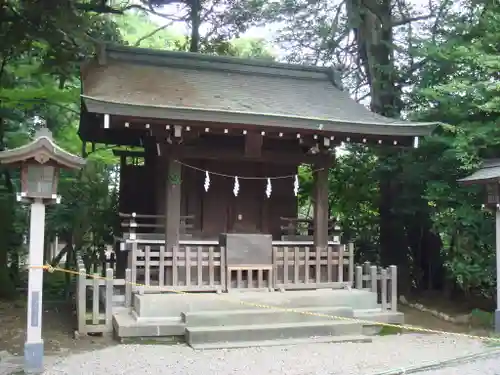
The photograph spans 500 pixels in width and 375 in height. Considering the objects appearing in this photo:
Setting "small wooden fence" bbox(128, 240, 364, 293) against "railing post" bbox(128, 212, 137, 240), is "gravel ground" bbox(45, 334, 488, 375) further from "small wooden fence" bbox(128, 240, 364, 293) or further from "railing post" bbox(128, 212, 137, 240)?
"railing post" bbox(128, 212, 137, 240)

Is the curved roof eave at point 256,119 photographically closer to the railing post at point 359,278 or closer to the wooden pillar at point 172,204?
the wooden pillar at point 172,204

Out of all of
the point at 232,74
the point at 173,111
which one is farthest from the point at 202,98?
the point at 232,74

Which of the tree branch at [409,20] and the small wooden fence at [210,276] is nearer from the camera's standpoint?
the small wooden fence at [210,276]

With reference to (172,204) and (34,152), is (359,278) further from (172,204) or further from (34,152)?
(34,152)

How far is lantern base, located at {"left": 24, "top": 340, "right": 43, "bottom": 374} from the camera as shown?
6.18 meters

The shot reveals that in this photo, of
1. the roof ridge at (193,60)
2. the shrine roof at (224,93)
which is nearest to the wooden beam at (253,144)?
the shrine roof at (224,93)

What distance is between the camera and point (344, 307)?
28.8 ft

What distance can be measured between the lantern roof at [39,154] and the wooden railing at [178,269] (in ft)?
9.26

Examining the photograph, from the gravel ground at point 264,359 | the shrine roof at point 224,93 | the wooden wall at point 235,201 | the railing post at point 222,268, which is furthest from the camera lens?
the wooden wall at point 235,201

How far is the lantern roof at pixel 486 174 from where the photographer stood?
8.66m

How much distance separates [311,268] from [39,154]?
18.5 ft

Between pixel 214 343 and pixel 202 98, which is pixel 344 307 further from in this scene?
pixel 202 98

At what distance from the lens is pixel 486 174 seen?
8.96m

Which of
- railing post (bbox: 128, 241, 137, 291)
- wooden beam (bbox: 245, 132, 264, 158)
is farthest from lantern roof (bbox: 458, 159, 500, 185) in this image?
railing post (bbox: 128, 241, 137, 291)
